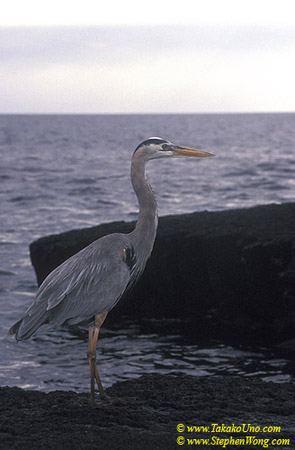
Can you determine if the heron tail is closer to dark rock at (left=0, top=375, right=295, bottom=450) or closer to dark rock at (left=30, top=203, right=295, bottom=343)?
dark rock at (left=0, top=375, right=295, bottom=450)

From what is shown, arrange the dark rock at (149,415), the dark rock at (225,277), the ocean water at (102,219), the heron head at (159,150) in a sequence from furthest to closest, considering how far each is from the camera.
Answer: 1. the dark rock at (225,277)
2. the ocean water at (102,219)
3. the heron head at (159,150)
4. the dark rock at (149,415)

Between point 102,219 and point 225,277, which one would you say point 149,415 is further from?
point 102,219

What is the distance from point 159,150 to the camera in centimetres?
572

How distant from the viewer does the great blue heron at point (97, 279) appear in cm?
525

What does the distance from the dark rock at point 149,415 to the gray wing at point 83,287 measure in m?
0.63

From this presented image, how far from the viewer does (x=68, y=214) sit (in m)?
19.6

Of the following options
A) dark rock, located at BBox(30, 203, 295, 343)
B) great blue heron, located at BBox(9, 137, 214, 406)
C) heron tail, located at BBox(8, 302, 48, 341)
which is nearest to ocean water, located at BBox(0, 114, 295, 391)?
dark rock, located at BBox(30, 203, 295, 343)

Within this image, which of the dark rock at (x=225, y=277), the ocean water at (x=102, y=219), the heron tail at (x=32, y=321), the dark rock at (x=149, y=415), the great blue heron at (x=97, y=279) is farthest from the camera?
the dark rock at (x=225, y=277)

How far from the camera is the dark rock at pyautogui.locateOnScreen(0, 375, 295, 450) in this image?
4375mm

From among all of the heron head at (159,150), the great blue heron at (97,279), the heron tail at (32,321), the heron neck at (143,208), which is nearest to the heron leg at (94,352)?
the great blue heron at (97,279)

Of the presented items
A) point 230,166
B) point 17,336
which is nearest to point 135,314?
point 17,336

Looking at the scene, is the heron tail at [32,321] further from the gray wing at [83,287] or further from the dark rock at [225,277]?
the dark rock at [225,277]

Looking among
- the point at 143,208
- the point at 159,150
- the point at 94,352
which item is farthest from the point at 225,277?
the point at 94,352

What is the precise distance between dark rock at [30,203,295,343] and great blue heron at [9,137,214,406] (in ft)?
8.52
